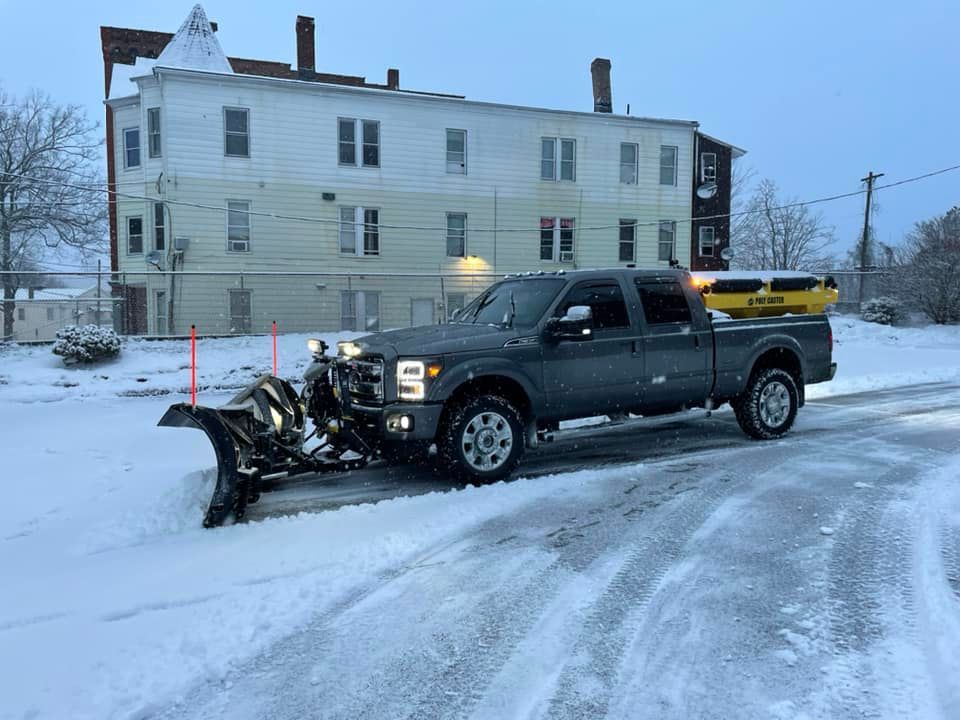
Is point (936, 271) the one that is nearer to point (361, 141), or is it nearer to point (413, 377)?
point (361, 141)

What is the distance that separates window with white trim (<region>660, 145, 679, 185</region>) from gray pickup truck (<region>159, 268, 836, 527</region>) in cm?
2065

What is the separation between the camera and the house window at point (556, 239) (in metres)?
26.5

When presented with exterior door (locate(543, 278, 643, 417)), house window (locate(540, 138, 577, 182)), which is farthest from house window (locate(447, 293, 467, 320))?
exterior door (locate(543, 278, 643, 417))

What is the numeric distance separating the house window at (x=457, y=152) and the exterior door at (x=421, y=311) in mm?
5190

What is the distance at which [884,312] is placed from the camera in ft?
84.8

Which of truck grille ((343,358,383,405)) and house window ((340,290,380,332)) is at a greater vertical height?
house window ((340,290,380,332))

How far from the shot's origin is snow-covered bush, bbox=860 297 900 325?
25.8 meters

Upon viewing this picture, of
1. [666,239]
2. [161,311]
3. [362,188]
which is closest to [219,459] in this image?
[161,311]

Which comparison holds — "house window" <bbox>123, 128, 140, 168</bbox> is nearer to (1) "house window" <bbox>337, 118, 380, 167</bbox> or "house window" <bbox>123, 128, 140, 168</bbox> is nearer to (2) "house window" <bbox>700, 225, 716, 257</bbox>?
(1) "house window" <bbox>337, 118, 380, 167</bbox>

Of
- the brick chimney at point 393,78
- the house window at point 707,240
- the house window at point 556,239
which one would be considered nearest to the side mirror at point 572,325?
the house window at point 556,239

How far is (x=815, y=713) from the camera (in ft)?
10.2

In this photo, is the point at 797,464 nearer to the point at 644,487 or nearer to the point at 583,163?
the point at 644,487

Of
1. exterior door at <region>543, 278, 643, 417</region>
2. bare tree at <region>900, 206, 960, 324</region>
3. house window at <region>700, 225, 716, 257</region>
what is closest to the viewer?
exterior door at <region>543, 278, 643, 417</region>

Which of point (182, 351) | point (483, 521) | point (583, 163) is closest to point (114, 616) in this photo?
point (483, 521)
